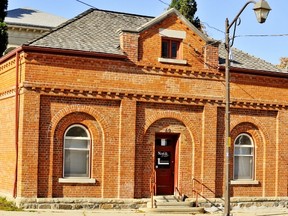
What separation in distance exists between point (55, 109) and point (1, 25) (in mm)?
11049

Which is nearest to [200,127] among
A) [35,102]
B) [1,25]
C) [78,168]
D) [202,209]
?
[202,209]

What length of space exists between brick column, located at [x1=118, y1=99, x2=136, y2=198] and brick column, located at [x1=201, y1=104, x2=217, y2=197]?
3188 mm

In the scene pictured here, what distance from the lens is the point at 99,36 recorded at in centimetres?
2361

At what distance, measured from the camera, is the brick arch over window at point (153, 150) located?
22641 millimetres

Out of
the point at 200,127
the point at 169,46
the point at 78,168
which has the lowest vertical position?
the point at 78,168

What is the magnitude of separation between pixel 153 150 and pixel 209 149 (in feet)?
8.18

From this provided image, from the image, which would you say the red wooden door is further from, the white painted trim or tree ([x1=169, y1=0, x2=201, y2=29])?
tree ([x1=169, y1=0, x2=201, y2=29])

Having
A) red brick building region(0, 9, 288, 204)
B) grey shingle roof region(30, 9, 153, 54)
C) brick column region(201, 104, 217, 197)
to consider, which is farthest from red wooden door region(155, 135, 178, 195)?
grey shingle roof region(30, 9, 153, 54)

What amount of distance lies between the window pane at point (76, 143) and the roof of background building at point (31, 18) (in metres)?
23.7

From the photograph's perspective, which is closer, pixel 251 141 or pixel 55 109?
pixel 55 109

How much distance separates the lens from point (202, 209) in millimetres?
22703

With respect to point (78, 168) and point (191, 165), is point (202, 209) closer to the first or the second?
point (191, 165)

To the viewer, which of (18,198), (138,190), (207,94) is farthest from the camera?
(207,94)

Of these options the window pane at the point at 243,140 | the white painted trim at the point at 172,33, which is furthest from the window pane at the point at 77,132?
the window pane at the point at 243,140
